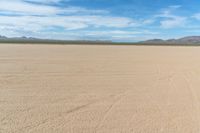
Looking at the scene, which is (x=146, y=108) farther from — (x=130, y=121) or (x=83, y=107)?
(x=83, y=107)

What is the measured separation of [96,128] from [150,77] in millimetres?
4790

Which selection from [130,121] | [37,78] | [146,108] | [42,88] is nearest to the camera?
[130,121]

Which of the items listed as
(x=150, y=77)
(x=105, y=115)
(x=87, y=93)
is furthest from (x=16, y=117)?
A: (x=150, y=77)

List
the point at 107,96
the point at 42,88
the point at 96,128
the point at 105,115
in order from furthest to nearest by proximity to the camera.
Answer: the point at 42,88 < the point at 107,96 < the point at 105,115 < the point at 96,128

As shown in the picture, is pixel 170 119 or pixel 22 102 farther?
pixel 22 102

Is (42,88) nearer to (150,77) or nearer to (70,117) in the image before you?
Answer: (70,117)

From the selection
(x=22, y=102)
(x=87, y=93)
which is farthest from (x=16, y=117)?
(x=87, y=93)

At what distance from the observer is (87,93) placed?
547 centimetres

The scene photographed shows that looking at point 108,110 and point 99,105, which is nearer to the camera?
point 108,110

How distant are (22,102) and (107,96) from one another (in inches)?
81.3

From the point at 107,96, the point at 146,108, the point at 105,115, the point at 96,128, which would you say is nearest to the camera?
the point at 96,128

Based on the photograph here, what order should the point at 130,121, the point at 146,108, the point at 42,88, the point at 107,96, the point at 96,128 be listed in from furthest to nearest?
1. the point at 42,88
2. the point at 107,96
3. the point at 146,108
4. the point at 130,121
5. the point at 96,128

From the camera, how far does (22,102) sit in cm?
464

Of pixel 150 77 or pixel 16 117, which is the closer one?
pixel 16 117
